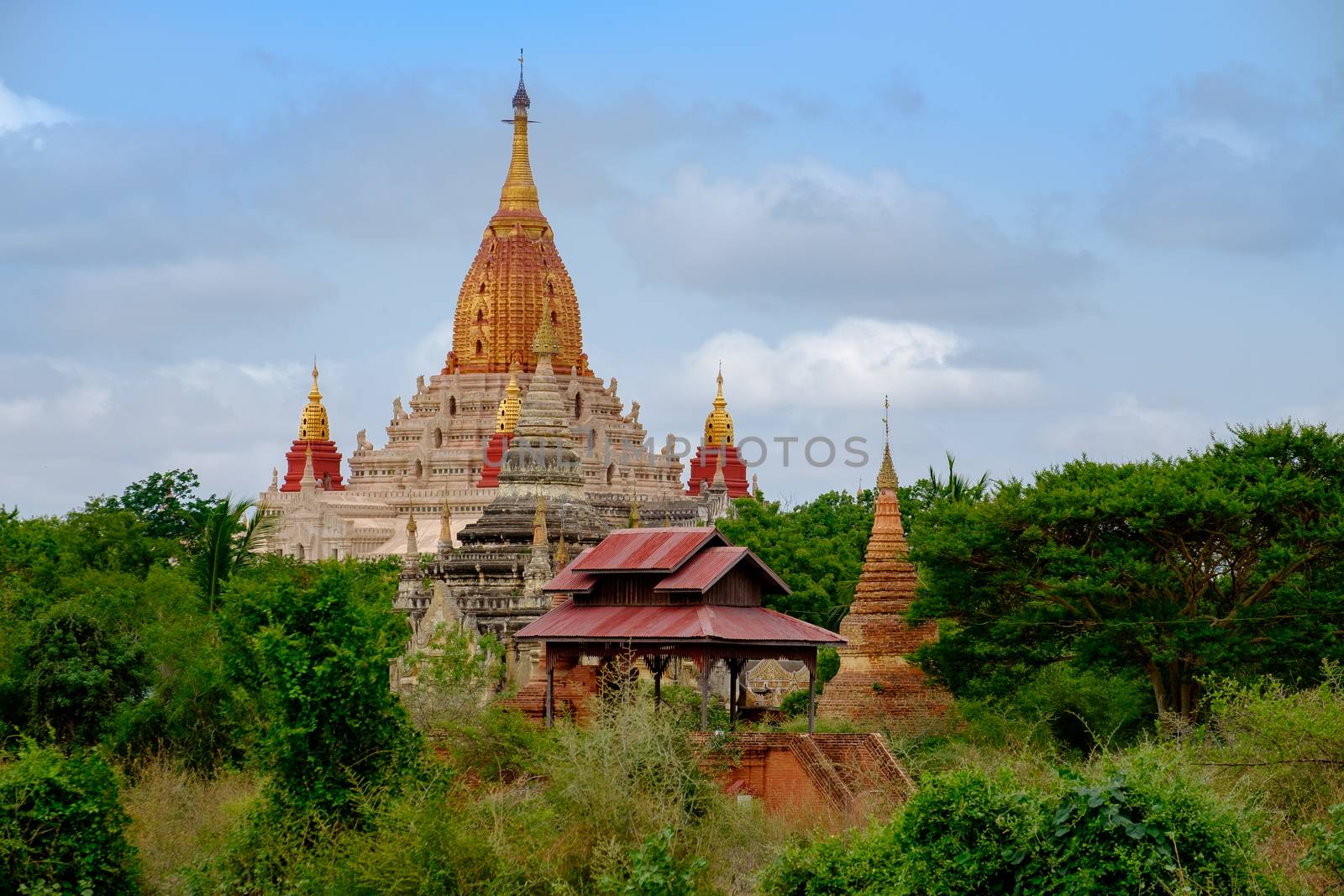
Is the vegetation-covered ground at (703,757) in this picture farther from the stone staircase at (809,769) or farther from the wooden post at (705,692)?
the stone staircase at (809,769)

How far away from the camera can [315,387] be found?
101 meters

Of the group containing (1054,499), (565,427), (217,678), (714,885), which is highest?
(565,427)

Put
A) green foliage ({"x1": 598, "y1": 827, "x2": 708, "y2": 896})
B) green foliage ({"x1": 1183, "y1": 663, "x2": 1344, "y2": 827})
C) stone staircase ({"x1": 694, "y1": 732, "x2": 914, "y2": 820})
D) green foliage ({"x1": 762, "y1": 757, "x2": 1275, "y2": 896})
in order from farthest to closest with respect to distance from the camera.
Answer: stone staircase ({"x1": 694, "y1": 732, "x2": 914, "y2": 820})
green foliage ({"x1": 1183, "y1": 663, "x2": 1344, "y2": 827})
green foliage ({"x1": 598, "y1": 827, "x2": 708, "y2": 896})
green foliage ({"x1": 762, "y1": 757, "x2": 1275, "y2": 896})

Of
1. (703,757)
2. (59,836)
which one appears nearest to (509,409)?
(703,757)

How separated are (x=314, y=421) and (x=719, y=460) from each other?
797 inches

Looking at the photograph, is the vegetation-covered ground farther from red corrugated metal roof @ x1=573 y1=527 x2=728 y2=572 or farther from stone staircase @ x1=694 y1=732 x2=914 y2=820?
red corrugated metal roof @ x1=573 y1=527 x2=728 y2=572

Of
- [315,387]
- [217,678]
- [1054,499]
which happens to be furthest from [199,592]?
[315,387]

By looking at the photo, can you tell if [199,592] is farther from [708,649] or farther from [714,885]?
[714,885]

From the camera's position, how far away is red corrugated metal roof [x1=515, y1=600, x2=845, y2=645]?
32.4 m

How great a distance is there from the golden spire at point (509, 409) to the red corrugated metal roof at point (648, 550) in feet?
168

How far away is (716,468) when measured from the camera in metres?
94.4

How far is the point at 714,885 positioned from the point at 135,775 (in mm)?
14220

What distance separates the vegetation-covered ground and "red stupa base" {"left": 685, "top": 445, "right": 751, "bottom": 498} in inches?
1605

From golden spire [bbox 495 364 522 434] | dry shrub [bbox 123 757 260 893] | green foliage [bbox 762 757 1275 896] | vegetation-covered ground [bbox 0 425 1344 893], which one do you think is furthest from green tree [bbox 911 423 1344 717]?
golden spire [bbox 495 364 522 434]
